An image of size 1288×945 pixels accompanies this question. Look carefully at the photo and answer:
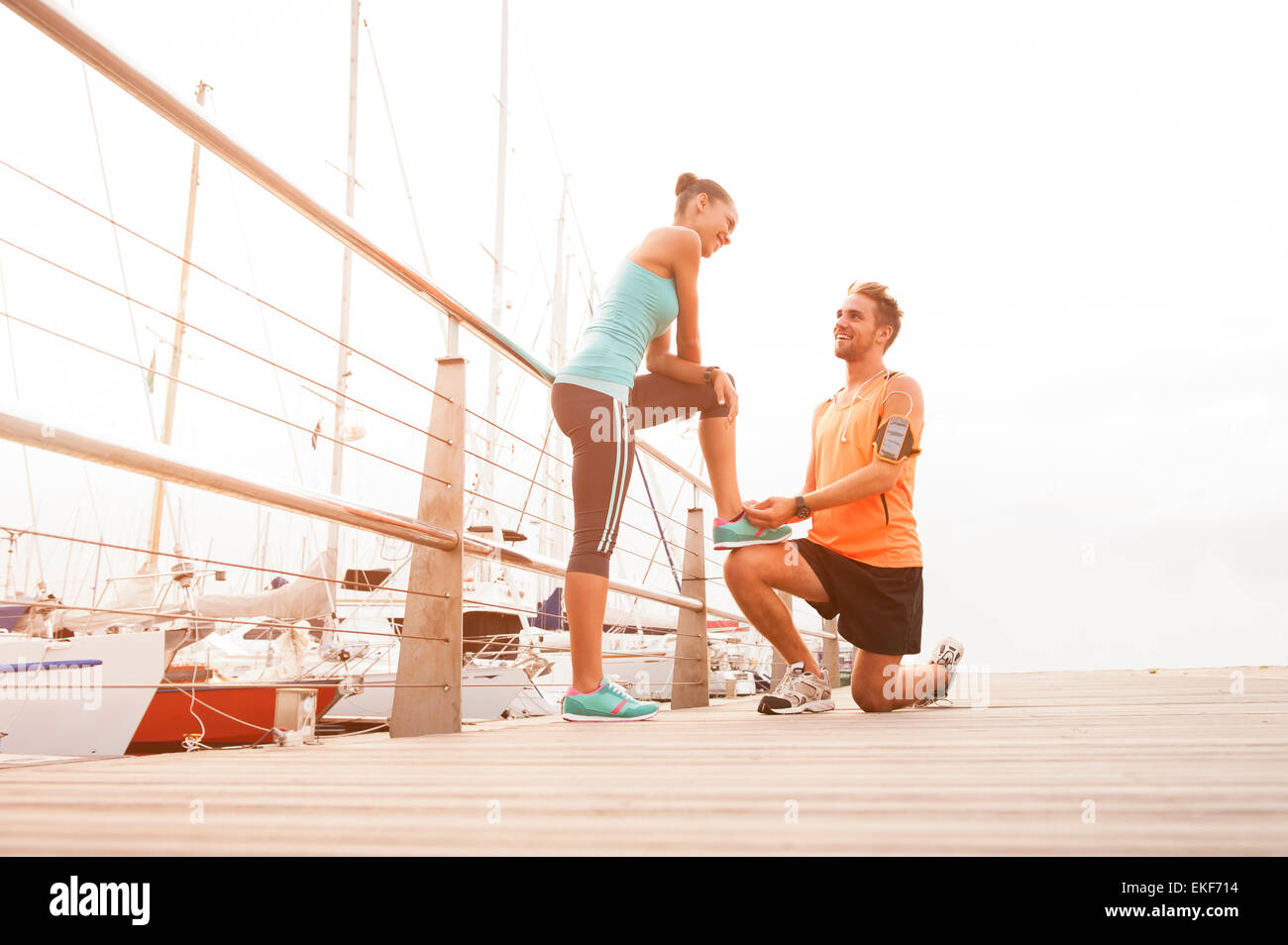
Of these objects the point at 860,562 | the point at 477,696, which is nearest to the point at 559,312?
the point at 477,696

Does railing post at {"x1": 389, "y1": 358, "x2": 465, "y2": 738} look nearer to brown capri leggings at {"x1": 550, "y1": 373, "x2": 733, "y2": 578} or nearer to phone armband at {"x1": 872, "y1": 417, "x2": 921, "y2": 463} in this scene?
brown capri leggings at {"x1": 550, "y1": 373, "x2": 733, "y2": 578}


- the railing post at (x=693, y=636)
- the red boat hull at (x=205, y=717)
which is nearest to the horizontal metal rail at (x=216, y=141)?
the railing post at (x=693, y=636)

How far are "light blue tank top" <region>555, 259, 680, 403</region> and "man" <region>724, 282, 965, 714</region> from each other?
0.58 metres

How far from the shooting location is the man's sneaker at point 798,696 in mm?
2631

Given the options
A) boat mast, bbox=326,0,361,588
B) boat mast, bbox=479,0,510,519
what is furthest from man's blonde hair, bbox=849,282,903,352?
boat mast, bbox=479,0,510,519

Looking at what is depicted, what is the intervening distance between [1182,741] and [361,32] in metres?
Answer: 14.1

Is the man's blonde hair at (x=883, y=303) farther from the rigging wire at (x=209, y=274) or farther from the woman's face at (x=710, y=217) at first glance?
the rigging wire at (x=209, y=274)

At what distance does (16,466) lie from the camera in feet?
27.7

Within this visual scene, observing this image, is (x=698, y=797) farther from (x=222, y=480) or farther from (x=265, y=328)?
(x=265, y=328)

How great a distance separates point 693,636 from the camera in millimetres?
3844

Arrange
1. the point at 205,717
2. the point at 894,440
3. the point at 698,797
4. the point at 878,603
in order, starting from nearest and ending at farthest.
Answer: the point at 698,797, the point at 894,440, the point at 878,603, the point at 205,717

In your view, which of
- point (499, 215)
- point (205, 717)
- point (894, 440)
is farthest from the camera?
point (499, 215)

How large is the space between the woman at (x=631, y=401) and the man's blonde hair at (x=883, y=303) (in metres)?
0.58

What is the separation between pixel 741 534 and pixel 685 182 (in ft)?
3.49
